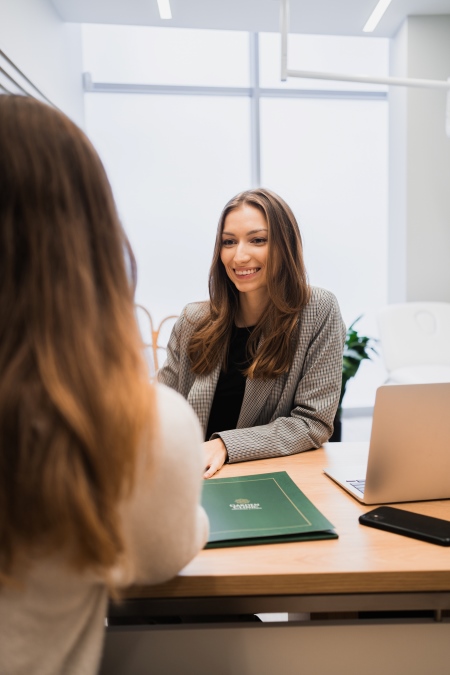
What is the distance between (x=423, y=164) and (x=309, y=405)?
2.98 m

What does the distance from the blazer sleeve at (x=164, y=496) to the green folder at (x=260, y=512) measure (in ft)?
0.76

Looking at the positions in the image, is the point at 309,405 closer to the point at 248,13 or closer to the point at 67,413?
the point at 67,413

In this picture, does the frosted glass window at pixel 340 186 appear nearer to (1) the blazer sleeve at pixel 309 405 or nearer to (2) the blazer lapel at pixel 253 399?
(1) the blazer sleeve at pixel 309 405

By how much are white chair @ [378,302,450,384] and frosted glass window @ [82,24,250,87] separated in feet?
7.73

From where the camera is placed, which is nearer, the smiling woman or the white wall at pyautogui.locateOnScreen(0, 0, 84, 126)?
the smiling woman

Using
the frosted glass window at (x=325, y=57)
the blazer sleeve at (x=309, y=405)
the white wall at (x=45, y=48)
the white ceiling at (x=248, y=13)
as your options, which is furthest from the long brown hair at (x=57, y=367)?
the frosted glass window at (x=325, y=57)

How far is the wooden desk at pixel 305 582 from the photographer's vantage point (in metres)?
0.77

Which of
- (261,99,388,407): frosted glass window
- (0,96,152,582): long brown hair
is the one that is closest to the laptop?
(0,96,152,582): long brown hair

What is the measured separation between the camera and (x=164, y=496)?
601 millimetres

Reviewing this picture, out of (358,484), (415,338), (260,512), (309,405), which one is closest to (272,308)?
(309,405)

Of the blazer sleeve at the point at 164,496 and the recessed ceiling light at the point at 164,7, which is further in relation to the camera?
the recessed ceiling light at the point at 164,7

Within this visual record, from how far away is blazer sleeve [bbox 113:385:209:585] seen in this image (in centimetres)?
58

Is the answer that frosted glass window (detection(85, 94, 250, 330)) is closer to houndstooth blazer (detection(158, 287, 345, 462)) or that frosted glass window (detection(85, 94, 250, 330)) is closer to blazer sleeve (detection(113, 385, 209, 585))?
houndstooth blazer (detection(158, 287, 345, 462))

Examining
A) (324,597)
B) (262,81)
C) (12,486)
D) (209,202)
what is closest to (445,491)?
(324,597)
